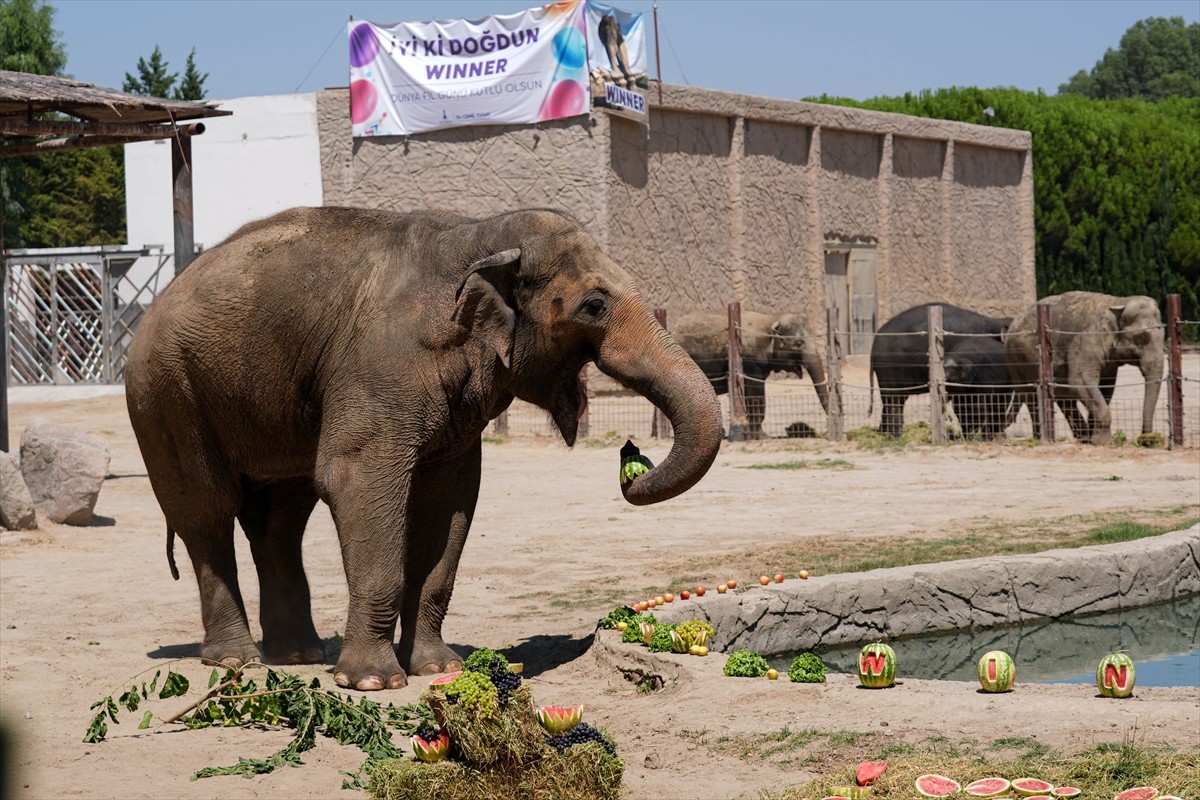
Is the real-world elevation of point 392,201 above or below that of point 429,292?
above

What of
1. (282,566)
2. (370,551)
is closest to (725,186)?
(282,566)

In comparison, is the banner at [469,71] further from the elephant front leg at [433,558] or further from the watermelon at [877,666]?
the watermelon at [877,666]

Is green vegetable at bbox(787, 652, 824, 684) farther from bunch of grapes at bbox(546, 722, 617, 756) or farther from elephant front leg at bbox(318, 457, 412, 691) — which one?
bunch of grapes at bbox(546, 722, 617, 756)

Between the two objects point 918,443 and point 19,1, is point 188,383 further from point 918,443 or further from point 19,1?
point 19,1

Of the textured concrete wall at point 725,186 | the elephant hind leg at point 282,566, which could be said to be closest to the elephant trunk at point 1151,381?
the textured concrete wall at point 725,186

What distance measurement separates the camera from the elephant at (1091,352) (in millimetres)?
17688

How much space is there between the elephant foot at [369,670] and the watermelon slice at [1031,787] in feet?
9.60

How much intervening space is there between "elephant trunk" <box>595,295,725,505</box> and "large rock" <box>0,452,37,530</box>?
6774mm

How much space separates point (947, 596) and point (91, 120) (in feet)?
30.3

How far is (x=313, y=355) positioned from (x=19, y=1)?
38830mm

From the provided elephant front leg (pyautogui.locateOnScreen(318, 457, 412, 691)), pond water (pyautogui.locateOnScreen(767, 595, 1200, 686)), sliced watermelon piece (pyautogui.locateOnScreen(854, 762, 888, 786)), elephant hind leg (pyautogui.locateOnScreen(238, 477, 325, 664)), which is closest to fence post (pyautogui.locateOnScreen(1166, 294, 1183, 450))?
pond water (pyautogui.locateOnScreen(767, 595, 1200, 686))

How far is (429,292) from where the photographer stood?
22.4 ft

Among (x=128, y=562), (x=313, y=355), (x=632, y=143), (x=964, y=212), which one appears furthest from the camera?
(x=964, y=212)

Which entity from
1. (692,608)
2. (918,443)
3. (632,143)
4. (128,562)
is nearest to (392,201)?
(632,143)
